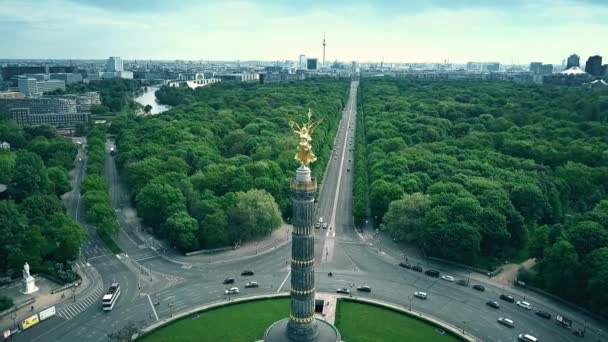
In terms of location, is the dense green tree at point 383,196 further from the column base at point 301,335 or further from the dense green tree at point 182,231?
the column base at point 301,335

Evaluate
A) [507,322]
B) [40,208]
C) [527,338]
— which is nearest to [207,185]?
[40,208]

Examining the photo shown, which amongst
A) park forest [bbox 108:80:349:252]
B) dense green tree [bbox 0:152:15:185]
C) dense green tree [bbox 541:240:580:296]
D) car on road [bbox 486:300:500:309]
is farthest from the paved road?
dense green tree [bbox 0:152:15:185]

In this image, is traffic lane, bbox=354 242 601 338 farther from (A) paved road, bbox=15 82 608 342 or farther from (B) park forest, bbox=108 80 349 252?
(B) park forest, bbox=108 80 349 252

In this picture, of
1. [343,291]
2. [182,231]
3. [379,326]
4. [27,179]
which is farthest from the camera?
[27,179]

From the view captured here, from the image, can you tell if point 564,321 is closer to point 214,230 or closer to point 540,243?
point 540,243

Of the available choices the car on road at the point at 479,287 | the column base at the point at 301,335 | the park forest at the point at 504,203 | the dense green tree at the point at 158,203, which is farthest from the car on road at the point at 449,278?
the dense green tree at the point at 158,203
